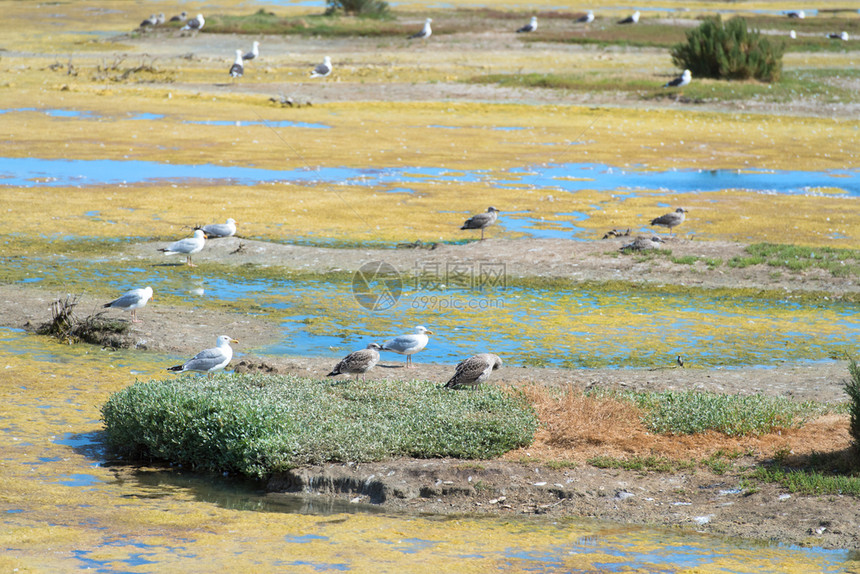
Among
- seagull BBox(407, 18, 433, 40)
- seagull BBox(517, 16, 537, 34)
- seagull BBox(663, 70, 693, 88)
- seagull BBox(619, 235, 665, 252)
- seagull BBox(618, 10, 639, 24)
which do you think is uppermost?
seagull BBox(618, 10, 639, 24)

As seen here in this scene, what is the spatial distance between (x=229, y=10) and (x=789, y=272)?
281ft

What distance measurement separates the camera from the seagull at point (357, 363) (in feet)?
46.0

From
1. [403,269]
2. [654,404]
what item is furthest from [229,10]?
[654,404]

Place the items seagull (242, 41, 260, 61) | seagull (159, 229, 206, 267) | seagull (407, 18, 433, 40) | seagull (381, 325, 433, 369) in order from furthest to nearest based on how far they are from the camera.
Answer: seagull (407, 18, 433, 40) → seagull (242, 41, 260, 61) → seagull (159, 229, 206, 267) → seagull (381, 325, 433, 369)

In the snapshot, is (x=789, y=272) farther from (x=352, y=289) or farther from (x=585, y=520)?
(x=585, y=520)

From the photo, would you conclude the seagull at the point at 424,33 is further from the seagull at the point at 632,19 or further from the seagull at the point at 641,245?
the seagull at the point at 641,245

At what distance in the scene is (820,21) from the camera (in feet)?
296

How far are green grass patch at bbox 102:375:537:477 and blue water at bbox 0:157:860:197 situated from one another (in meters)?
19.4

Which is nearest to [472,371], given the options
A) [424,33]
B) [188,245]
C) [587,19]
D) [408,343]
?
[408,343]

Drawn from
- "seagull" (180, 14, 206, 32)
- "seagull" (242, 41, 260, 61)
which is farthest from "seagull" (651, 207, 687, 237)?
"seagull" (180, 14, 206, 32)

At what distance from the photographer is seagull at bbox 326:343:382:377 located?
14016 millimetres

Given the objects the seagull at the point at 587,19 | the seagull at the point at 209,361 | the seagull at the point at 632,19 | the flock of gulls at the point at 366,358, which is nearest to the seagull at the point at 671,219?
the flock of gulls at the point at 366,358

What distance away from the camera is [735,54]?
177ft

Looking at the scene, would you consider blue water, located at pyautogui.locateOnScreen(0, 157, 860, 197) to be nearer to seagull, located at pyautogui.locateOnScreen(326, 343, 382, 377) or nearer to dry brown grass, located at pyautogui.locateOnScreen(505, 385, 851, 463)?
seagull, located at pyautogui.locateOnScreen(326, 343, 382, 377)
